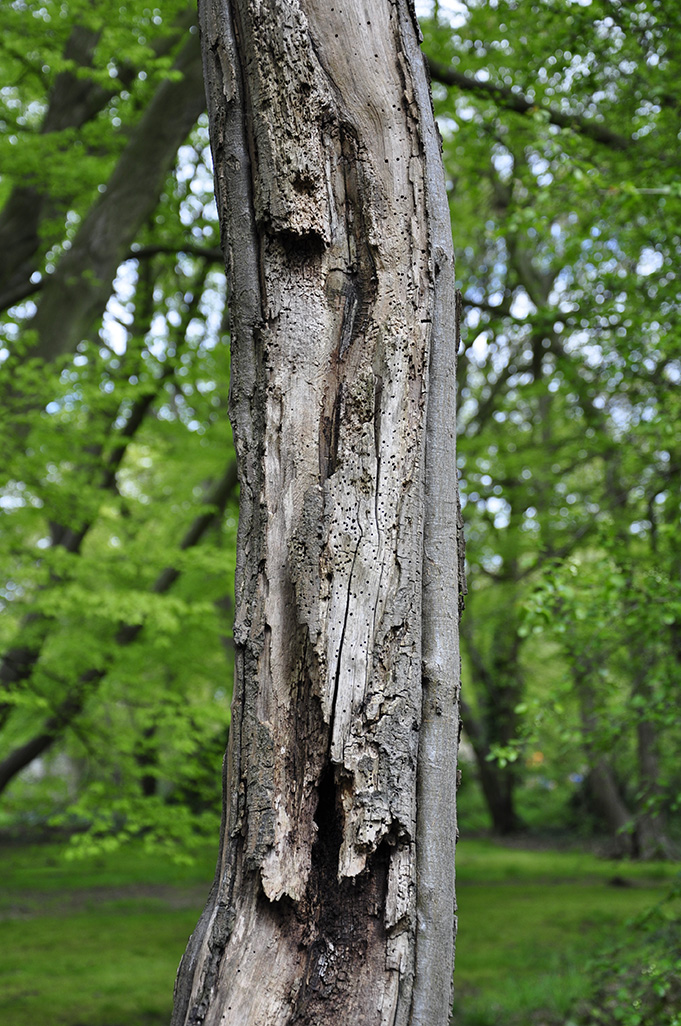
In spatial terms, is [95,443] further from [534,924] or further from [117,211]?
[534,924]

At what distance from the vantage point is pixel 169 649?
773cm

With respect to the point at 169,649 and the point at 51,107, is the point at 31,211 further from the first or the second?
the point at 169,649

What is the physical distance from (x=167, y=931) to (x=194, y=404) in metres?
6.39

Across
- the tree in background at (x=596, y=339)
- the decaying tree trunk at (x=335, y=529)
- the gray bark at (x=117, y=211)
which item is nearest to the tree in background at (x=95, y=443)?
the gray bark at (x=117, y=211)

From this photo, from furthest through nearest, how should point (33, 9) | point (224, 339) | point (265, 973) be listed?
1. point (224, 339)
2. point (33, 9)
3. point (265, 973)

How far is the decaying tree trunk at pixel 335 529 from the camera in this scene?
1571 millimetres

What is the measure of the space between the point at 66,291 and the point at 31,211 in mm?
1603

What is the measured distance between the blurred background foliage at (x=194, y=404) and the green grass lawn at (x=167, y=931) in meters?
1.28

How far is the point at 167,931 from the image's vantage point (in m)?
9.16

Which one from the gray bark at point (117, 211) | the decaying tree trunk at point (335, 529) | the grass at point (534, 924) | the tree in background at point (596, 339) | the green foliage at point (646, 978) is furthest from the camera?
the grass at point (534, 924)

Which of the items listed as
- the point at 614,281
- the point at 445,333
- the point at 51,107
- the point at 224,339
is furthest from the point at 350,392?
the point at 224,339

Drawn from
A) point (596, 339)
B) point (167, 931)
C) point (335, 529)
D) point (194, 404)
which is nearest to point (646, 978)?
point (335, 529)

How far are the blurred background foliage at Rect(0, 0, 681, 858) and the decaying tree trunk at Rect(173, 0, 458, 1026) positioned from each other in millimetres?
2040

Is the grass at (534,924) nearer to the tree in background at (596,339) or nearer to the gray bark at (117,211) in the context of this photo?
the tree in background at (596,339)
